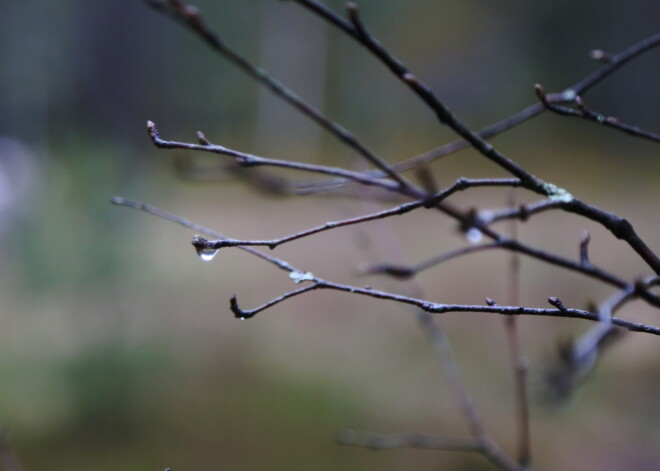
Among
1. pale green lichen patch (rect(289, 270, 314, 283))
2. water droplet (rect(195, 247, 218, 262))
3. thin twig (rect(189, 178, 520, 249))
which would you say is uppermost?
thin twig (rect(189, 178, 520, 249))

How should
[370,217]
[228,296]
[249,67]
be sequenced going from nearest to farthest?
[370,217], [249,67], [228,296]

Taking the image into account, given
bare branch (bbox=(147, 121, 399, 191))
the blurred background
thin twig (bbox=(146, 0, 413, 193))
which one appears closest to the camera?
bare branch (bbox=(147, 121, 399, 191))

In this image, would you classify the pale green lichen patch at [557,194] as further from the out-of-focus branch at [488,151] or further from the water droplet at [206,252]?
the water droplet at [206,252]

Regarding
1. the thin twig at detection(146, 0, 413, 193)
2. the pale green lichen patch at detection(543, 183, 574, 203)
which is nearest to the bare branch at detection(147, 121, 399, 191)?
the thin twig at detection(146, 0, 413, 193)

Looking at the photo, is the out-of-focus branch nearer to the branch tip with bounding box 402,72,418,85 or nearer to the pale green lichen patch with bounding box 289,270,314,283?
the branch tip with bounding box 402,72,418,85

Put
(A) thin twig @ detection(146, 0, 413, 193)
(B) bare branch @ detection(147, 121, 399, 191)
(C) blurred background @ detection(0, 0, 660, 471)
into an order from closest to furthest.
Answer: (B) bare branch @ detection(147, 121, 399, 191), (A) thin twig @ detection(146, 0, 413, 193), (C) blurred background @ detection(0, 0, 660, 471)

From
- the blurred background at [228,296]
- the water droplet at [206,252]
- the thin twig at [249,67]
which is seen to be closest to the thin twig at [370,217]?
the water droplet at [206,252]

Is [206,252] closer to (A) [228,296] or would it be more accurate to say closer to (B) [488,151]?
(B) [488,151]

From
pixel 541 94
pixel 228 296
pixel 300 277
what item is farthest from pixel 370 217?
pixel 228 296
